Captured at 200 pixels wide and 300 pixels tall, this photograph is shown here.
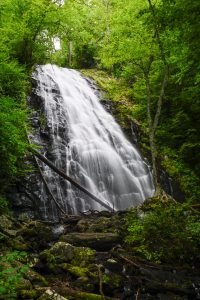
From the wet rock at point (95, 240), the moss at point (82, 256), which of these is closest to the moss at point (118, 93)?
the wet rock at point (95, 240)

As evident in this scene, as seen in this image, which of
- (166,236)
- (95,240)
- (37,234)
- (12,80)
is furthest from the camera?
(12,80)

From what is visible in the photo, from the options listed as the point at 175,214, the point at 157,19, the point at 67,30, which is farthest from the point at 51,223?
the point at 67,30

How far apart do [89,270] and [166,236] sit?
2.58 metres

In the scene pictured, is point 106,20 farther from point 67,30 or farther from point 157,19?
point 157,19

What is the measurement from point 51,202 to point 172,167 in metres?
6.97

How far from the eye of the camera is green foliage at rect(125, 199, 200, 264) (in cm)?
776

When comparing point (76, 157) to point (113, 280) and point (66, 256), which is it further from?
point (113, 280)

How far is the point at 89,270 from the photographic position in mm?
6461

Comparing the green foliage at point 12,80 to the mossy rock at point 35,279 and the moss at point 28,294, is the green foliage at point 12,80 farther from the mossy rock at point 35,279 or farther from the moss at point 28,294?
the moss at point 28,294

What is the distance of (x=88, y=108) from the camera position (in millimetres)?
17438

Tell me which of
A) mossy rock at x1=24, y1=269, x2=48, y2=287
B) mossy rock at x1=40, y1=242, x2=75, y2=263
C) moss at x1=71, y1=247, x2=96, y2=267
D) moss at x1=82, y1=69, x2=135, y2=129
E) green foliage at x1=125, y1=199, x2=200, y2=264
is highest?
moss at x1=82, y1=69, x2=135, y2=129

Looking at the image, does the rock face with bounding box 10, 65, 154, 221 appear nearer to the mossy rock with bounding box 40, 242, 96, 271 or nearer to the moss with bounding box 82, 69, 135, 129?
the moss with bounding box 82, 69, 135, 129

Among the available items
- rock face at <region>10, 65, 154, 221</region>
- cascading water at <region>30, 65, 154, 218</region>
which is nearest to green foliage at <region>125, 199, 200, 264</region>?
cascading water at <region>30, 65, 154, 218</region>

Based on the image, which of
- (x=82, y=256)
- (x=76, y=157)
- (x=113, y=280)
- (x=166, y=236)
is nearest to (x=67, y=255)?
(x=82, y=256)
